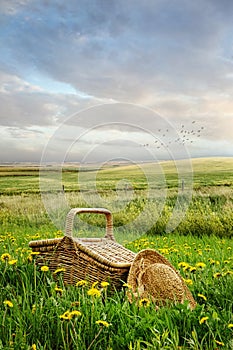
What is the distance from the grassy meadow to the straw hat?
11 cm

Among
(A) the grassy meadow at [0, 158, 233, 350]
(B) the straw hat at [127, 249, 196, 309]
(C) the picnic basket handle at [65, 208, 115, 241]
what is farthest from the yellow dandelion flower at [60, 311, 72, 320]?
(C) the picnic basket handle at [65, 208, 115, 241]

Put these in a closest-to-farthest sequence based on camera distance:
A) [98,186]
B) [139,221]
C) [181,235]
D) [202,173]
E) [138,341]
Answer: [138,341] → [181,235] → [139,221] → [98,186] → [202,173]

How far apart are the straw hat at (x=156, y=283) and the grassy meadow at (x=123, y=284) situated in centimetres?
11

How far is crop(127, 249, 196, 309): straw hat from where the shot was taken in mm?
3520

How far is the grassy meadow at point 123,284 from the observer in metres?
2.61

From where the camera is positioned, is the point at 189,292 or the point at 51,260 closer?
the point at 189,292

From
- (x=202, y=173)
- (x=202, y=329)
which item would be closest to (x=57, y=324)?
(x=202, y=329)

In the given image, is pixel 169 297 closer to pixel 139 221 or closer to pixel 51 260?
pixel 51 260

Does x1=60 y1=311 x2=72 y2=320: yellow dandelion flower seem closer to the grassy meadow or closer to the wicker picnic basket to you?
the grassy meadow

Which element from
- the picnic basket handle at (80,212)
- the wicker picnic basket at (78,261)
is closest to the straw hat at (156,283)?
the wicker picnic basket at (78,261)

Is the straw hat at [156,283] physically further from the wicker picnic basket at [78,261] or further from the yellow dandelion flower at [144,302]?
the yellow dandelion flower at [144,302]

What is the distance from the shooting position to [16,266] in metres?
4.03

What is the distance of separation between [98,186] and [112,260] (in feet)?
25.6

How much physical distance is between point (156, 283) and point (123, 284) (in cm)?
27
